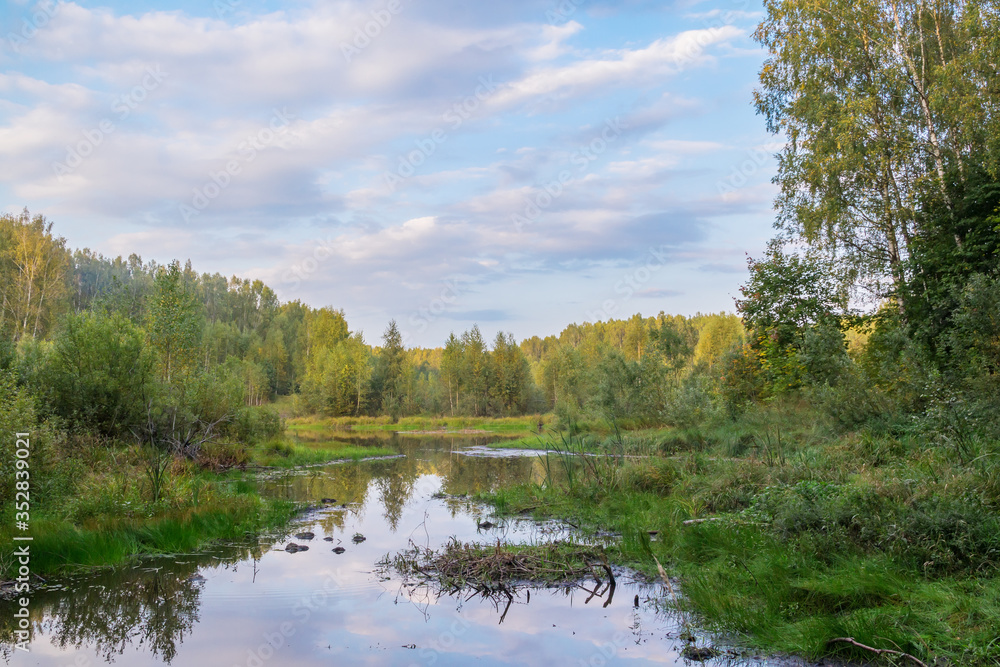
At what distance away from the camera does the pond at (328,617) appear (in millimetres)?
5973

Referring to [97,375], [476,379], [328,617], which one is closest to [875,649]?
[328,617]

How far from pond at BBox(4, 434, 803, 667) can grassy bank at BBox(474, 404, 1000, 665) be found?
2.02 feet

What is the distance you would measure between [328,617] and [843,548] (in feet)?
19.9

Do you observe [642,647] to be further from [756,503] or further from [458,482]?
[458,482]

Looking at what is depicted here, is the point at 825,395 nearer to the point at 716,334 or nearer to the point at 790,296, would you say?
the point at 790,296

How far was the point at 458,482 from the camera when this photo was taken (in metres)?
19.2

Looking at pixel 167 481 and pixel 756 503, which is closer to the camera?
pixel 756 503

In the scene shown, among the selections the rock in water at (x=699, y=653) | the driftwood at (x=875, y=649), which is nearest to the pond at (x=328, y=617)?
the rock in water at (x=699, y=653)

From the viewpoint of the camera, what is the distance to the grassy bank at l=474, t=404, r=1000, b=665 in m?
5.38

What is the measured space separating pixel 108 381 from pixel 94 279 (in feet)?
290

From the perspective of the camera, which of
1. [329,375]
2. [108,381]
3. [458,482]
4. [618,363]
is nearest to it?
[108,381]

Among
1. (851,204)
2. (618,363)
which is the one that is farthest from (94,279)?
(851,204)

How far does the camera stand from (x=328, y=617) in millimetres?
7098

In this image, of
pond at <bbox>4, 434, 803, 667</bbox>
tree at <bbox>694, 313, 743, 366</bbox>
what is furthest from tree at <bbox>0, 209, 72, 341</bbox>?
tree at <bbox>694, 313, 743, 366</bbox>
